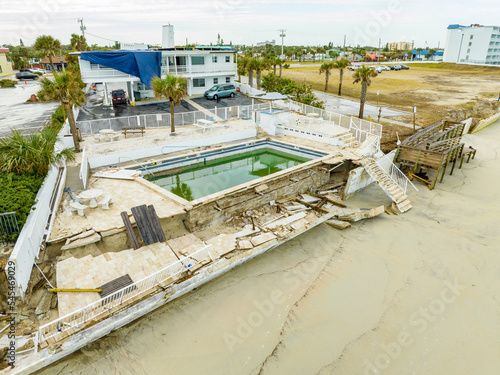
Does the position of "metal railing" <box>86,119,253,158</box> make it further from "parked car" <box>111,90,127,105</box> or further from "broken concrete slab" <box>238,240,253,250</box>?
"parked car" <box>111,90,127,105</box>

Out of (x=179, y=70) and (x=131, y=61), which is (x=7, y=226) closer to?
(x=131, y=61)


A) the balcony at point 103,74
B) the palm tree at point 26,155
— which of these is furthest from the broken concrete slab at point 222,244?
the balcony at point 103,74

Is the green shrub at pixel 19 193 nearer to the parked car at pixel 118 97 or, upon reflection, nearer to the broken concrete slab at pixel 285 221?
the broken concrete slab at pixel 285 221

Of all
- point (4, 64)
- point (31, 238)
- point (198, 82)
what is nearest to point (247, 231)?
point (31, 238)

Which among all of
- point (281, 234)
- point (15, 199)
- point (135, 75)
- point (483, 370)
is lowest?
point (483, 370)

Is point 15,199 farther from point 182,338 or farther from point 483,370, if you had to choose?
point 483,370

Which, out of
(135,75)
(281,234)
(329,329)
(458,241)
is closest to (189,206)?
(281,234)

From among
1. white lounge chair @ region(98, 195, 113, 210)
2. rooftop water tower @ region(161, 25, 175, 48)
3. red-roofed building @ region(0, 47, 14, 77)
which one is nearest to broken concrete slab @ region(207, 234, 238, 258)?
white lounge chair @ region(98, 195, 113, 210)

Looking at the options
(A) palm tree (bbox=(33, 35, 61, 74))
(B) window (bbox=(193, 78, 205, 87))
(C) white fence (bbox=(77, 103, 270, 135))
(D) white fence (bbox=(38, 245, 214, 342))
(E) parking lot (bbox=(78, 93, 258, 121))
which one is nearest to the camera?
(D) white fence (bbox=(38, 245, 214, 342))
